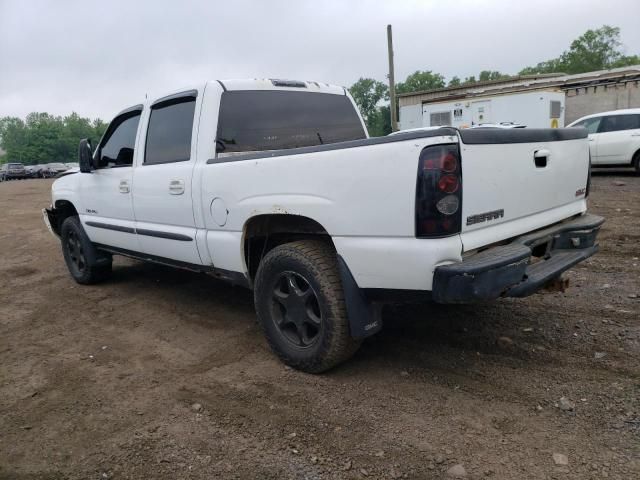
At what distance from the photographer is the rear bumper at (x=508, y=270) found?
8.26ft

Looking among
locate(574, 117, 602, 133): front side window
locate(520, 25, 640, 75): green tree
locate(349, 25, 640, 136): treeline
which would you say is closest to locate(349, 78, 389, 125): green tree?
locate(349, 25, 640, 136): treeline

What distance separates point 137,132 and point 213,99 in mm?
1192

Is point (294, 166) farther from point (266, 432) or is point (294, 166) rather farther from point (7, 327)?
point (7, 327)

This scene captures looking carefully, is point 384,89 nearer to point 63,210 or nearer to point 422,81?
point 422,81

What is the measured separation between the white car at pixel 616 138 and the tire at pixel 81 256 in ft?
37.1

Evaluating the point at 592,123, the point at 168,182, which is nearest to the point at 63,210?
the point at 168,182

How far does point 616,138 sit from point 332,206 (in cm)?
1191

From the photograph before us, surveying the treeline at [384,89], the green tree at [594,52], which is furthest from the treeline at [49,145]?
the green tree at [594,52]

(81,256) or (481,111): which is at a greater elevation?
(481,111)

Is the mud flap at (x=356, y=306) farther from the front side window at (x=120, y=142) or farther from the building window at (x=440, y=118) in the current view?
the building window at (x=440, y=118)

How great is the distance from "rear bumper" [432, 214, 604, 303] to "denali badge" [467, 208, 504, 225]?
0.57ft

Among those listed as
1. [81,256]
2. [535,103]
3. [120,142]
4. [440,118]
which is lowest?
[81,256]

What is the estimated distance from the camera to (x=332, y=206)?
2877 mm

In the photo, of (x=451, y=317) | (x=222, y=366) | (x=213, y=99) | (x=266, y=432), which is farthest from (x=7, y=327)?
(x=451, y=317)
